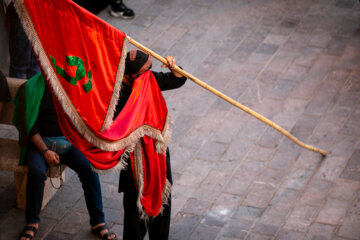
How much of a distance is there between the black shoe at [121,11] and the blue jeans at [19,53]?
2439 millimetres

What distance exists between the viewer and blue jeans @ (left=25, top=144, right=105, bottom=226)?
5.84 meters

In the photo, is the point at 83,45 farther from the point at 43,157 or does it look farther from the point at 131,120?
the point at 43,157

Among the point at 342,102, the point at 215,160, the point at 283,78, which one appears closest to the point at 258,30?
the point at 283,78

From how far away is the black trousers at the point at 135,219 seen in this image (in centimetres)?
537

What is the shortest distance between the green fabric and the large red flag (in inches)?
25.5

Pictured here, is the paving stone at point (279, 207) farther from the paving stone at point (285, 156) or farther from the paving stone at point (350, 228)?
the paving stone at point (350, 228)

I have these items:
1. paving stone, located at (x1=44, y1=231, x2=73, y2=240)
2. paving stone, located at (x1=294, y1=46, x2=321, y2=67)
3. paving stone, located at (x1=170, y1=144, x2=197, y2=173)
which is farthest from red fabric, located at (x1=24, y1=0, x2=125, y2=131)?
paving stone, located at (x1=294, y1=46, x2=321, y2=67)

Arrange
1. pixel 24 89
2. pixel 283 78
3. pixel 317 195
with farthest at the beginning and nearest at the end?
pixel 283 78 → pixel 317 195 → pixel 24 89

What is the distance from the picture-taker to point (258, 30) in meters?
9.19

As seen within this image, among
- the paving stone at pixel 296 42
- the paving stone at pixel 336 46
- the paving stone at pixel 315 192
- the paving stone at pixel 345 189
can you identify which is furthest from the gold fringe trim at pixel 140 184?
the paving stone at pixel 336 46

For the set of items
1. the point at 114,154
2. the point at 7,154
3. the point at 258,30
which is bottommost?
the point at 258,30

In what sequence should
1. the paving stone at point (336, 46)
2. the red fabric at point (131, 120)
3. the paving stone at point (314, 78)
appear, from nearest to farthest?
the red fabric at point (131, 120) → the paving stone at point (314, 78) → the paving stone at point (336, 46)

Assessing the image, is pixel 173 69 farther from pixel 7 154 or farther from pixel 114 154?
pixel 7 154

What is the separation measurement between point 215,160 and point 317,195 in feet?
3.93
